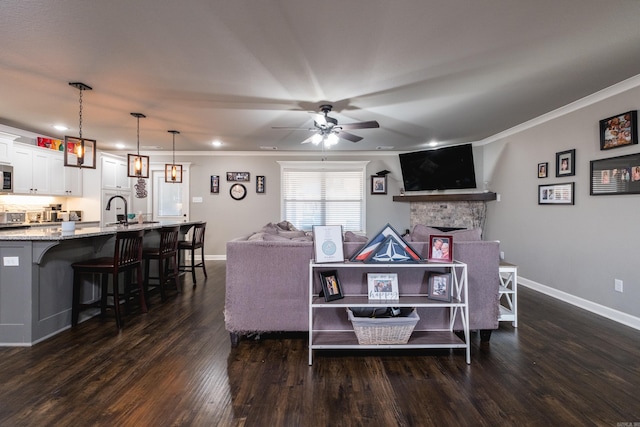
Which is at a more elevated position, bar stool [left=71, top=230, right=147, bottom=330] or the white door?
the white door

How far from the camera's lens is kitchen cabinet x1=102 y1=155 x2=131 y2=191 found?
6.04 m

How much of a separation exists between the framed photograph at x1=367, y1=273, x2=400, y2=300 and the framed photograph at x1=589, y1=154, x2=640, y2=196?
2682mm

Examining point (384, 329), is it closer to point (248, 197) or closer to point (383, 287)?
point (383, 287)

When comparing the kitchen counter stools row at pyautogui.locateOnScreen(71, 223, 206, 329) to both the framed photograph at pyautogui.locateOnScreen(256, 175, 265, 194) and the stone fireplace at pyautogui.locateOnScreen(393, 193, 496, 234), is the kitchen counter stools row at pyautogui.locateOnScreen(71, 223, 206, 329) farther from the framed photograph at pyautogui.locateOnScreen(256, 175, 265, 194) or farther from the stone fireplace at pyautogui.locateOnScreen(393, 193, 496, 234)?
the stone fireplace at pyautogui.locateOnScreen(393, 193, 496, 234)

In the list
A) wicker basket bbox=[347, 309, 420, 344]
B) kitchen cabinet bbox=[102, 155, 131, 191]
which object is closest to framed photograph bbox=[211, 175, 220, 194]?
kitchen cabinet bbox=[102, 155, 131, 191]

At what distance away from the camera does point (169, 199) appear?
22.3 ft

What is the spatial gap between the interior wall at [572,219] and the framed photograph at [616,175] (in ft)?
0.21

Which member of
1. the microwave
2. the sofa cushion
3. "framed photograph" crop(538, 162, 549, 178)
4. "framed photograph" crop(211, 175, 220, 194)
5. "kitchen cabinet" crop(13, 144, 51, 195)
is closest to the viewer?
the sofa cushion

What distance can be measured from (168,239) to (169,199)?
10.1ft

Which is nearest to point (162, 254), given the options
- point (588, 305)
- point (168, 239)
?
point (168, 239)

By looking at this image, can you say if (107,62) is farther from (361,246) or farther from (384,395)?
(384,395)

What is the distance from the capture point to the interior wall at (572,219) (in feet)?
10.3

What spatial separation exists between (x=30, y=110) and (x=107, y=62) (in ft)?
7.65

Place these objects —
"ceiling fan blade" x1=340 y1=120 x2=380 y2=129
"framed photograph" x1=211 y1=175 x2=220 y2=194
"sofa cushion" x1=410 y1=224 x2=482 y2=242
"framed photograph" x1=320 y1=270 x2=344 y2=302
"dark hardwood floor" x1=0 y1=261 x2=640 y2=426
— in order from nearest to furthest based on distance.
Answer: "dark hardwood floor" x1=0 y1=261 x2=640 y2=426 → "framed photograph" x1=320 y1=270 x2=344 y2=302 → "sofa cushion" x1=410 y1=224 x2=482 y2=242 → "ceiling fan blade" x1=340 y1=120 x2=380 y2=129 → "framed photograph" x1=211 y1=175 x2=220 y2=194
